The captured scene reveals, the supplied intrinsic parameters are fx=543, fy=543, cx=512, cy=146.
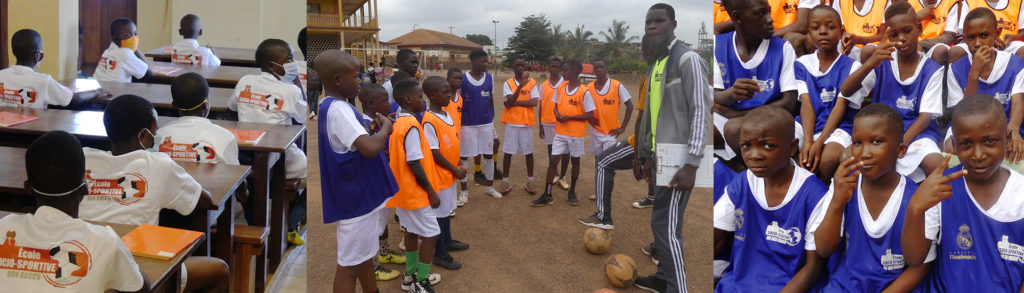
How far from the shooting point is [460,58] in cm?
119

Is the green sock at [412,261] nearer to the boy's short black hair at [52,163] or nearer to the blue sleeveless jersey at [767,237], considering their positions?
the boy's short black hair at [52,163]

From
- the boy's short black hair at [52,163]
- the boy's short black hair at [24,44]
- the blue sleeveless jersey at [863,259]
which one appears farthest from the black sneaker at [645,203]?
the boy's short black hair at [24,44]

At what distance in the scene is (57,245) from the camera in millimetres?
1287

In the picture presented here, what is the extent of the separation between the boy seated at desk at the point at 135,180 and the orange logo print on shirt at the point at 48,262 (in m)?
0.50

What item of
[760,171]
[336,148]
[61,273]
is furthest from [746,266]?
[61,273]

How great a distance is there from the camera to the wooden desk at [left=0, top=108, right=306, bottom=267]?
240 centimetres

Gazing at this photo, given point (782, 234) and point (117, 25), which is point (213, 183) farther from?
point (117, 25)

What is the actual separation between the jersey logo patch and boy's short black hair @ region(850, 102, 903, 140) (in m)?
0.40

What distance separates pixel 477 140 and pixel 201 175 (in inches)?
50.9

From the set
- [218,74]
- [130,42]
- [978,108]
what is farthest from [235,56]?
[978,108]

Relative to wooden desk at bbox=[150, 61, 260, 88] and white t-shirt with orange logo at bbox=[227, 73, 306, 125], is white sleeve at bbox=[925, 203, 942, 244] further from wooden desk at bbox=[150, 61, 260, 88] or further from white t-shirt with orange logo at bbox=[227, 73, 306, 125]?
wooden desk at bbox=[150, 61, 260, 88]

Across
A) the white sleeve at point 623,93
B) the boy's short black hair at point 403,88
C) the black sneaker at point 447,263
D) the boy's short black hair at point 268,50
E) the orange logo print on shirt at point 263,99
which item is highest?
the boy's short black hair at point 268,50

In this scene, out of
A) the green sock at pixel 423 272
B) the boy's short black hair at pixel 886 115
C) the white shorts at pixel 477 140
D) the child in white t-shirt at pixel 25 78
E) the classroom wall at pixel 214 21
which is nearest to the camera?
the green sock at pixel 423 272

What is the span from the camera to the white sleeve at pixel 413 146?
1.39m
